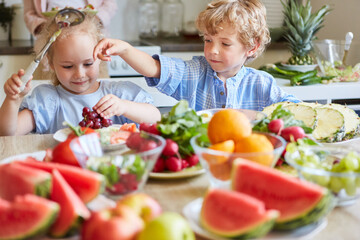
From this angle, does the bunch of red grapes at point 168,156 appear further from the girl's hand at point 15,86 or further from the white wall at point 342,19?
the white wall at point 342,19

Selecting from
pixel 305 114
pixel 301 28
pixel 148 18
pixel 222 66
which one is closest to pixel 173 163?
pixel 305 114

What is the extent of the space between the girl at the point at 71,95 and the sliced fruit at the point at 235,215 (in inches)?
36.0

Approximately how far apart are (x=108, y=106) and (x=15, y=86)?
0.33 m

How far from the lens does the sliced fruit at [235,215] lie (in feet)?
2.22

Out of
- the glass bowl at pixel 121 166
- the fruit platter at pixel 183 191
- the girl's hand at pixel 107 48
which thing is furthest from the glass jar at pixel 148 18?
the glass bowl at pixel 121 166

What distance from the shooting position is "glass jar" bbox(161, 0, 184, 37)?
4336mm

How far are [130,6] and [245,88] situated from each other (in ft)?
8.45

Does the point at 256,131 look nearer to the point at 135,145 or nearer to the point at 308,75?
the point at 135,145

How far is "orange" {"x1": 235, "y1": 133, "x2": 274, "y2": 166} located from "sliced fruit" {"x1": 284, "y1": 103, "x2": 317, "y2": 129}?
49 cm

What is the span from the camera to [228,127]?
95 cm

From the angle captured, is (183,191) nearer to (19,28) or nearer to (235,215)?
(235,215)

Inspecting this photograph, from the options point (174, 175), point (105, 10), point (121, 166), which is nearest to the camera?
point (121, 166)

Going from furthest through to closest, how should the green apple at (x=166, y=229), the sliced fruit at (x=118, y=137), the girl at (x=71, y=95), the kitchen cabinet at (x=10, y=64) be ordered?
the kitchen cabinet at (x=10, y=64)
the girl at (x=71, y=95)
the sliced fruit at (x=118, y=137)
the green apple at (x=166, y=229)

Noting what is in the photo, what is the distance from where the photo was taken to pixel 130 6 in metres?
4.30
